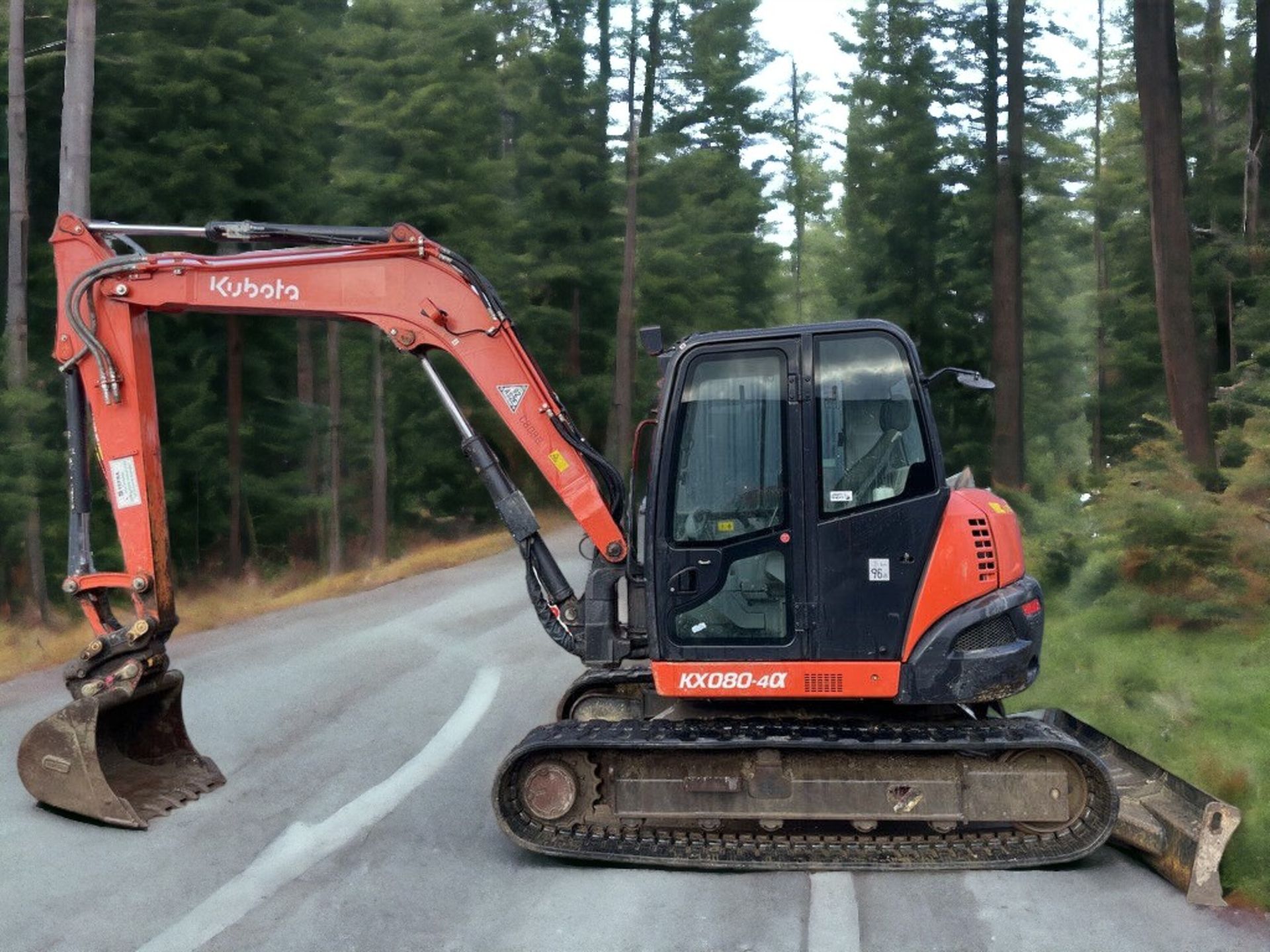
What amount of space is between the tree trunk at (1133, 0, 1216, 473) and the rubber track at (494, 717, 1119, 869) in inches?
340

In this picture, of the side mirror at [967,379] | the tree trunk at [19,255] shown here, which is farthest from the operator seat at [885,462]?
the tree trunk at [19,255]

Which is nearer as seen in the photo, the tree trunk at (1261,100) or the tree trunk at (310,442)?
the tree trunk at (1261,100)

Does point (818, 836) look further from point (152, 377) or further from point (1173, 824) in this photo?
point (152, 377)

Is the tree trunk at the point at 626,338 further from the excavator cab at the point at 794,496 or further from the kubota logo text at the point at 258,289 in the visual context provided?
the excavator cab at the point at 794,496

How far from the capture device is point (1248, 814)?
21.3 ft

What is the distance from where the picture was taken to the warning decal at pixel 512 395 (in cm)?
770

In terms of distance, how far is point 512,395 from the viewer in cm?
770

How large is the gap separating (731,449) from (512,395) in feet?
5.04

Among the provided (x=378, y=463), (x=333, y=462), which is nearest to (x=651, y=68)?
(x=378, y=463)

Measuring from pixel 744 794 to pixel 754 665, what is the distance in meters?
0.69

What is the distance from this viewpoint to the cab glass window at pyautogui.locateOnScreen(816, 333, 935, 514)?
6.81 meters

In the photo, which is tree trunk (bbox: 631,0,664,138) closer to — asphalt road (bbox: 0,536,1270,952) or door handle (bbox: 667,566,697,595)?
asphalt road (bbox: 0,536,1270,952)

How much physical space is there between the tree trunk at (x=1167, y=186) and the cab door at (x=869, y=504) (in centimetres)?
847

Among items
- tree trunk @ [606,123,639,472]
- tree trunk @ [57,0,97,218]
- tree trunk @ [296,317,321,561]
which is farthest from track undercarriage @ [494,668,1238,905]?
tree trunk @ [606,123,639,472]
